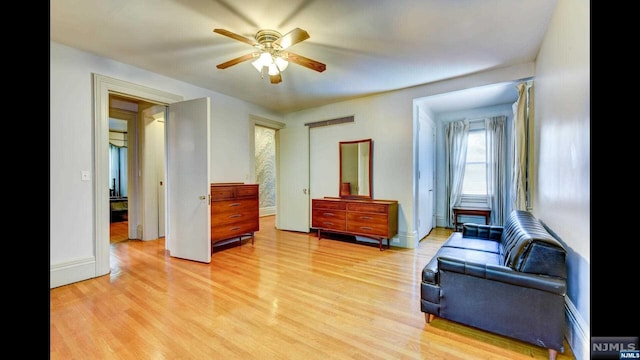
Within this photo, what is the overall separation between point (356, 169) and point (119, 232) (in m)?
4.69

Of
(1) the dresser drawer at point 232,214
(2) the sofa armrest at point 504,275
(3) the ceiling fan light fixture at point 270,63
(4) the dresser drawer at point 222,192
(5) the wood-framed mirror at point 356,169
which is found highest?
(3) the ceiling fan light fixture at point 270,63

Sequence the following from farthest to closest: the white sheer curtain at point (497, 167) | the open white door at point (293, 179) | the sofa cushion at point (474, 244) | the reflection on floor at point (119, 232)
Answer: the open white door at point (293, 179)
the white sheer curtain at point (497, 167)
the reflection on floor at point (119, 232)
the sofa cushion at point (474, 244)

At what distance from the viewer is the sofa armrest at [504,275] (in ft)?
5.42

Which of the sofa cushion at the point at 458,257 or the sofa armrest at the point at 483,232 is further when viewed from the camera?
the sofa armrest at the point at 483,232

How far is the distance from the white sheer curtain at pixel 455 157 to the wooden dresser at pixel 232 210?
3876 millimetres

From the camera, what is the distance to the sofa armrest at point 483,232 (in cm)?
310

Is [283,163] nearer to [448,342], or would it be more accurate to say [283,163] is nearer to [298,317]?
[298,317]

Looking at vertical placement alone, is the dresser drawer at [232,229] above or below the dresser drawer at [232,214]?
below

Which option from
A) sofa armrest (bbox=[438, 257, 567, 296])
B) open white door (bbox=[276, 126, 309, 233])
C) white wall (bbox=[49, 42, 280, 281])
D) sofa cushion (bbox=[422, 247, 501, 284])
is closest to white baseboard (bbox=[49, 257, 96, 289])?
white wall (bbox=[49, 42, 280, 281])

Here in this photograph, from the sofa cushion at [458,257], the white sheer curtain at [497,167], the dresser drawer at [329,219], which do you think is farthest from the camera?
the white sheer curtain at [497,167]

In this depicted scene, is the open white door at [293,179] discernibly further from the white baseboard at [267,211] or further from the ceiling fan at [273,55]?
the ceiling fan at [273,55]

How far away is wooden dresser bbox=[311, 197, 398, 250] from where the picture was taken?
404 centimetres

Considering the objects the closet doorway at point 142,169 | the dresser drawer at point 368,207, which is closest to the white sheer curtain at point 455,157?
the dresser drawer at point 368,207
